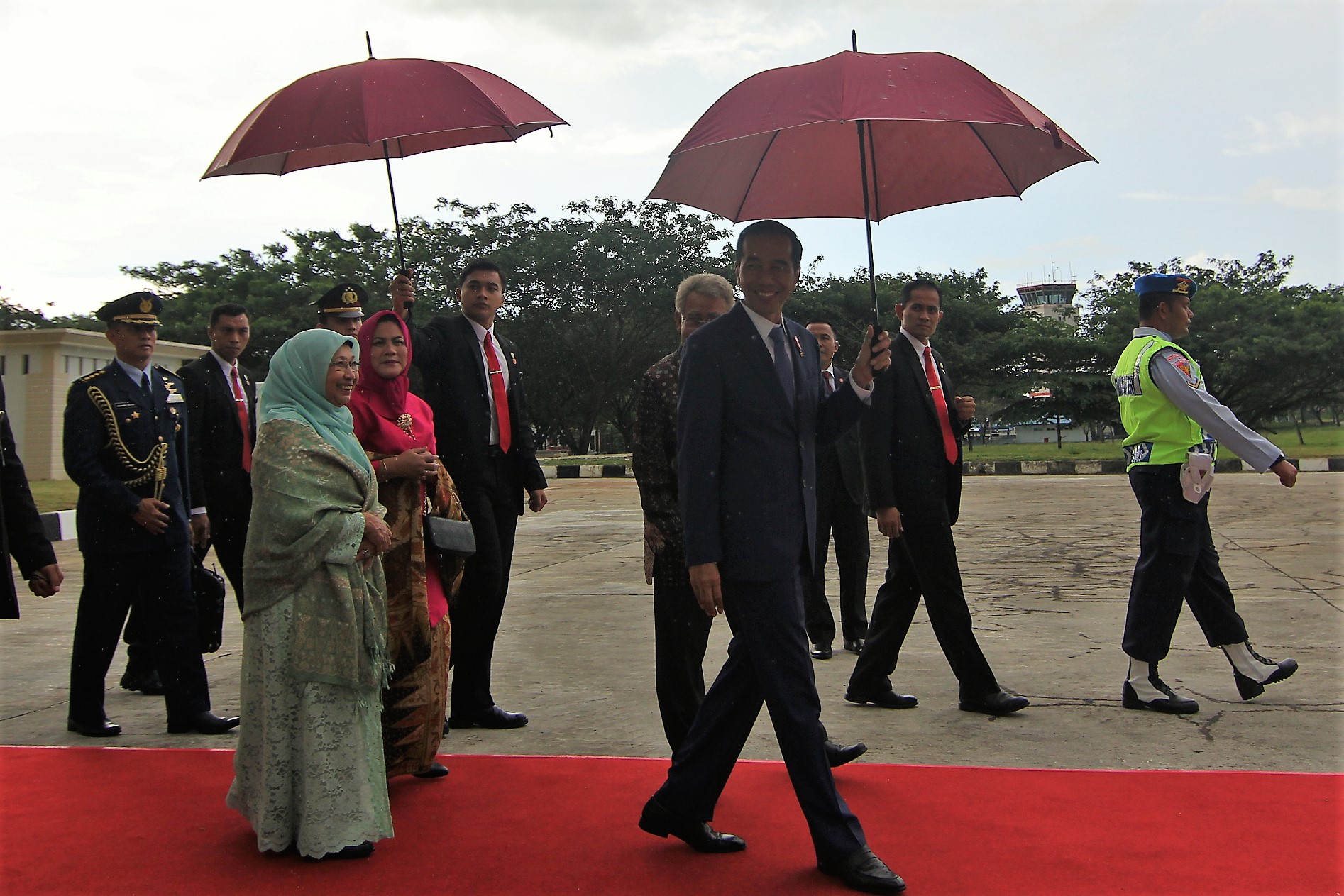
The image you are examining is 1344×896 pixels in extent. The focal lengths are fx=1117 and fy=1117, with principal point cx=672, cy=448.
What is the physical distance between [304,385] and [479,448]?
1.30 metres

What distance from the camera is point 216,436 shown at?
4.98m

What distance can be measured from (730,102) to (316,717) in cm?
212

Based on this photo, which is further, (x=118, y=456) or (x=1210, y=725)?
(x=118, y=456)

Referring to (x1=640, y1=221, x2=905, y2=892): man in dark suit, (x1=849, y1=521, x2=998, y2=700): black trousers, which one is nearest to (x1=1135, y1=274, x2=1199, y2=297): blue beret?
(x1=849, y1=521, x2=998, y2=700): black trousers

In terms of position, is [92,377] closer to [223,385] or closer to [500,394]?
[223,385]

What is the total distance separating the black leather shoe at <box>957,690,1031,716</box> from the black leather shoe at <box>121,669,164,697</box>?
3.53 metres

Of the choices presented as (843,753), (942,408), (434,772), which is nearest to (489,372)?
(434,772)

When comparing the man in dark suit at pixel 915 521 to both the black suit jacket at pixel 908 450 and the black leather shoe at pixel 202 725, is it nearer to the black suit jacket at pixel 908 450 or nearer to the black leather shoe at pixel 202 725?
the black suit jacket at pixel 908 450

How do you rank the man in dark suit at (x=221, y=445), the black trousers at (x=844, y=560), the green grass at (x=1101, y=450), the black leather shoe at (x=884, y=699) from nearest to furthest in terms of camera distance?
1. the black leather shoe at (x=884, y=699)
2. the man in dark suit at (x=221, y=445)
3. the black trousers at (x=844, y=560)
4. the green grass at (x=1101, y=450)

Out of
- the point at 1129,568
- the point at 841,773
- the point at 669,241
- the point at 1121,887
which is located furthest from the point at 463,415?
the point at 669,241

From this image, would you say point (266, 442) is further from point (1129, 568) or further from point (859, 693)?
point (1129, 568)

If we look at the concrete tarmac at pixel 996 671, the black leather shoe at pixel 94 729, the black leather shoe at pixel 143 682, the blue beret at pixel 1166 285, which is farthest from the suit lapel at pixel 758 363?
the black leather shoe at pixel 143 682

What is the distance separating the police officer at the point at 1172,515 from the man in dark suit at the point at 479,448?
2405mm

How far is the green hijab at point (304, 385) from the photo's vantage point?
123 inches
